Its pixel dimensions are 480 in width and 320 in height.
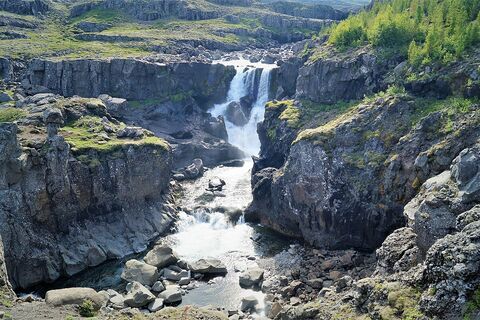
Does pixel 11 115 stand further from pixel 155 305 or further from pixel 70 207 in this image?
pixel 155 305

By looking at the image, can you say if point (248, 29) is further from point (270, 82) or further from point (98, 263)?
point (98, 263)

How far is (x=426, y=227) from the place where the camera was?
37.6 meters

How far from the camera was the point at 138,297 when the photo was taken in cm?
5062

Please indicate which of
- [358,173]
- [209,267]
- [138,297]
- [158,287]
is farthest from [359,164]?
[138,297]

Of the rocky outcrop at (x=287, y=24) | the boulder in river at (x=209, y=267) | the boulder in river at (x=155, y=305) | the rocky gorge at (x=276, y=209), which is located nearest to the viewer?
the rocky gorge at (x=276, y=209)

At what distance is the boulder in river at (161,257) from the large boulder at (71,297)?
1409cm

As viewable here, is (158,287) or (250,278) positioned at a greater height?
(250,278)

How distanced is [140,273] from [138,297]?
18.3 feet

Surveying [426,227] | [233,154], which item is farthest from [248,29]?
[426,227]

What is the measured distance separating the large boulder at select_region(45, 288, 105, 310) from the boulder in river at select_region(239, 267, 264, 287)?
54.4 feet

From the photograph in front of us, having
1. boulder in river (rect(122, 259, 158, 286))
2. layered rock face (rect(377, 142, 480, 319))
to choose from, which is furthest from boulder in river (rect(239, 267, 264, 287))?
layered rock face (rect(377, 142, 480, 319))

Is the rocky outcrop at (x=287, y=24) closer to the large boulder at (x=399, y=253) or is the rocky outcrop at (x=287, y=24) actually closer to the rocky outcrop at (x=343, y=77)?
the rocky outcrop at (x=343, y=77)

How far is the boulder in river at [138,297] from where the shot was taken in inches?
1982

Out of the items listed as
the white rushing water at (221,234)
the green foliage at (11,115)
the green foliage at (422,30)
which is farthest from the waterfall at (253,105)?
the green foliage at (11,115)
